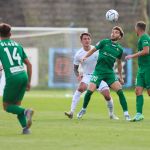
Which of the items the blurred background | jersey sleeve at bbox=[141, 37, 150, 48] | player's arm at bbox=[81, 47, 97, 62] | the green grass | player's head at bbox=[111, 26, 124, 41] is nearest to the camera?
the green grass

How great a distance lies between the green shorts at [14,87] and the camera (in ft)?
46.0

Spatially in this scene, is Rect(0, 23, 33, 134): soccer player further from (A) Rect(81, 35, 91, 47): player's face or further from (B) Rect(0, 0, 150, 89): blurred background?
(B) Rect(0, 0, 150, 89): blurred background

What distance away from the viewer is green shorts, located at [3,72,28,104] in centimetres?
1403


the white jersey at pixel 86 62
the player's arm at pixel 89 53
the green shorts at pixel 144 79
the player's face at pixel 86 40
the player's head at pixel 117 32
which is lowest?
the green shorts at pixel 144 79

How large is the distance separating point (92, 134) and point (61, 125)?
211 centimetres

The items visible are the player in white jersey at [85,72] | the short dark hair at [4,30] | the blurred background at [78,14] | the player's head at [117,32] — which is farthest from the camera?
the blurred background at [78,14]

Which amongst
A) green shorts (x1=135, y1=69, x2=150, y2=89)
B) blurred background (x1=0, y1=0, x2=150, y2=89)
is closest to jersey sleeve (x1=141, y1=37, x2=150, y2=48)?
green shorts (x1=135, y1=69, x2=150, y2=89)

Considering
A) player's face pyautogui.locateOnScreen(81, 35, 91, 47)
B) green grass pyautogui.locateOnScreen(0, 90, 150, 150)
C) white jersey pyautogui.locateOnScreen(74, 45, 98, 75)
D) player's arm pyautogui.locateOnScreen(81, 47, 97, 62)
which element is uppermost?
player's face pyautogui.locateOnScreen(81, 35, 91, 47)

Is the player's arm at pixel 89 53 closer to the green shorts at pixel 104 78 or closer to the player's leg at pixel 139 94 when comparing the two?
the green shorts at pixel 104 78

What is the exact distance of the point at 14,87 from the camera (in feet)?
46.0

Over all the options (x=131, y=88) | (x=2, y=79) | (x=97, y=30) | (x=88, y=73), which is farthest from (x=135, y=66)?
(x=88, y=73)

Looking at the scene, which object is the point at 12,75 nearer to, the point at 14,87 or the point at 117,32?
the point at 14,87

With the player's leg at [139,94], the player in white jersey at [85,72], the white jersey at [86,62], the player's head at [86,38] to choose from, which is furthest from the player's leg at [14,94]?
the white jersey at [86,62]

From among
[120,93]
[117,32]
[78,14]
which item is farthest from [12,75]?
[78,14]
